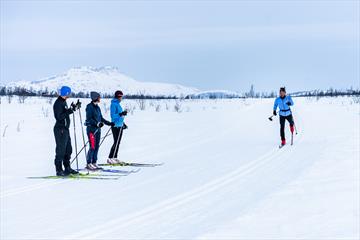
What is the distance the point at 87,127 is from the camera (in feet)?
36.1

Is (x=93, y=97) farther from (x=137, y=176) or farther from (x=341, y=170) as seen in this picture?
(x=341, y=170)

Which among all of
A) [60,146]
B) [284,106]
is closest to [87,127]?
[60,146]

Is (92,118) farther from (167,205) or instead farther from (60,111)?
(167,205)

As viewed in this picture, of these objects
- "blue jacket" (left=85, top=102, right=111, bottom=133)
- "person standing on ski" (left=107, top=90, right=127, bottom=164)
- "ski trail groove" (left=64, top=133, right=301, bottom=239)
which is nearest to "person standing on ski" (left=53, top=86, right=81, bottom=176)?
"blue jacket" (left=85, top=102, right=111, bottom=133)

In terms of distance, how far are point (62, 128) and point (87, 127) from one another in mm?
1026

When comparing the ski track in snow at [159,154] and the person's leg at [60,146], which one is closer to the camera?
the ski track in snow at [159,154]

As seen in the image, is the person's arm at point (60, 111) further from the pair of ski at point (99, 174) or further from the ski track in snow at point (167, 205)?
the ski track in snow at point (167, 205)

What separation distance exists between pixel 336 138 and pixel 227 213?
10436 millimetres

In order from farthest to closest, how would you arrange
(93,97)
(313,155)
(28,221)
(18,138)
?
1. (18,138)
2. (313,155)
3. (93,97)
4. (28,221)

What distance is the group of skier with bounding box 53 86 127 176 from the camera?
9.91m

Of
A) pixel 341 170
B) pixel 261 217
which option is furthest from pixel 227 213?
pixel 341 170

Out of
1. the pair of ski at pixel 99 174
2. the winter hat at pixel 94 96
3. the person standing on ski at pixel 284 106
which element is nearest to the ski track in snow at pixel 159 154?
the pair of ski at pixel 99 174

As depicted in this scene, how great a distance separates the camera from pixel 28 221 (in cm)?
654

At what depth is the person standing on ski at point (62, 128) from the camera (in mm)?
9859
